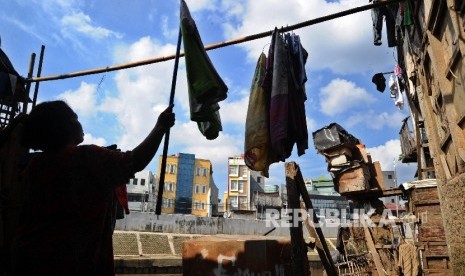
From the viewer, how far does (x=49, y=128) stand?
2172mm

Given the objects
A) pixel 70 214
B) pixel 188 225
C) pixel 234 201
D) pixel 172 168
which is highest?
pixel 172 168

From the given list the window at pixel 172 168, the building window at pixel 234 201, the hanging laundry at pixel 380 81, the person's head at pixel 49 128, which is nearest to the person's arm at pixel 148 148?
the person's head at pixel 49 128

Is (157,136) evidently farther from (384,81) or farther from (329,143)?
(384,81)

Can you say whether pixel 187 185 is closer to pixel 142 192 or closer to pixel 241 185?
pixel 142 192

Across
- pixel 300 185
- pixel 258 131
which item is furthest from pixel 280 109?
pixel 300 185

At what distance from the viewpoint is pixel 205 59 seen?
3.60 m

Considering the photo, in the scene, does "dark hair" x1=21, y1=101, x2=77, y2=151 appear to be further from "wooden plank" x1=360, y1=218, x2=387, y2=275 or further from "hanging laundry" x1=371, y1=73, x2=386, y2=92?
"hanging laundry" x1=371, y1=73, x2=386, y2=92

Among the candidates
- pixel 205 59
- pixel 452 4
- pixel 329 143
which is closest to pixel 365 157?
pixel 329 143

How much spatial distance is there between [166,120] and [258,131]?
201 centimetres

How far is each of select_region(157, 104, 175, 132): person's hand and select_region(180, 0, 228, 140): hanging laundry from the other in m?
1.02

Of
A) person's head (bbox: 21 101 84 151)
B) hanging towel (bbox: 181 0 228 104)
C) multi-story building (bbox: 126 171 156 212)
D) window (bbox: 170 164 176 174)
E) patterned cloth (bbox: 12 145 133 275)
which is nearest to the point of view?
patterned cloth (bbox: 12 145 133 275)

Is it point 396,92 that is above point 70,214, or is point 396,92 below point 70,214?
above

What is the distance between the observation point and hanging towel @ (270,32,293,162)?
157 inches

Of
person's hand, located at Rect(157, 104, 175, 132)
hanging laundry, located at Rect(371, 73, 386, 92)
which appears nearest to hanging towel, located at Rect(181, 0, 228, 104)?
person's hand, located at Rect(157, 104, 175, 132)
